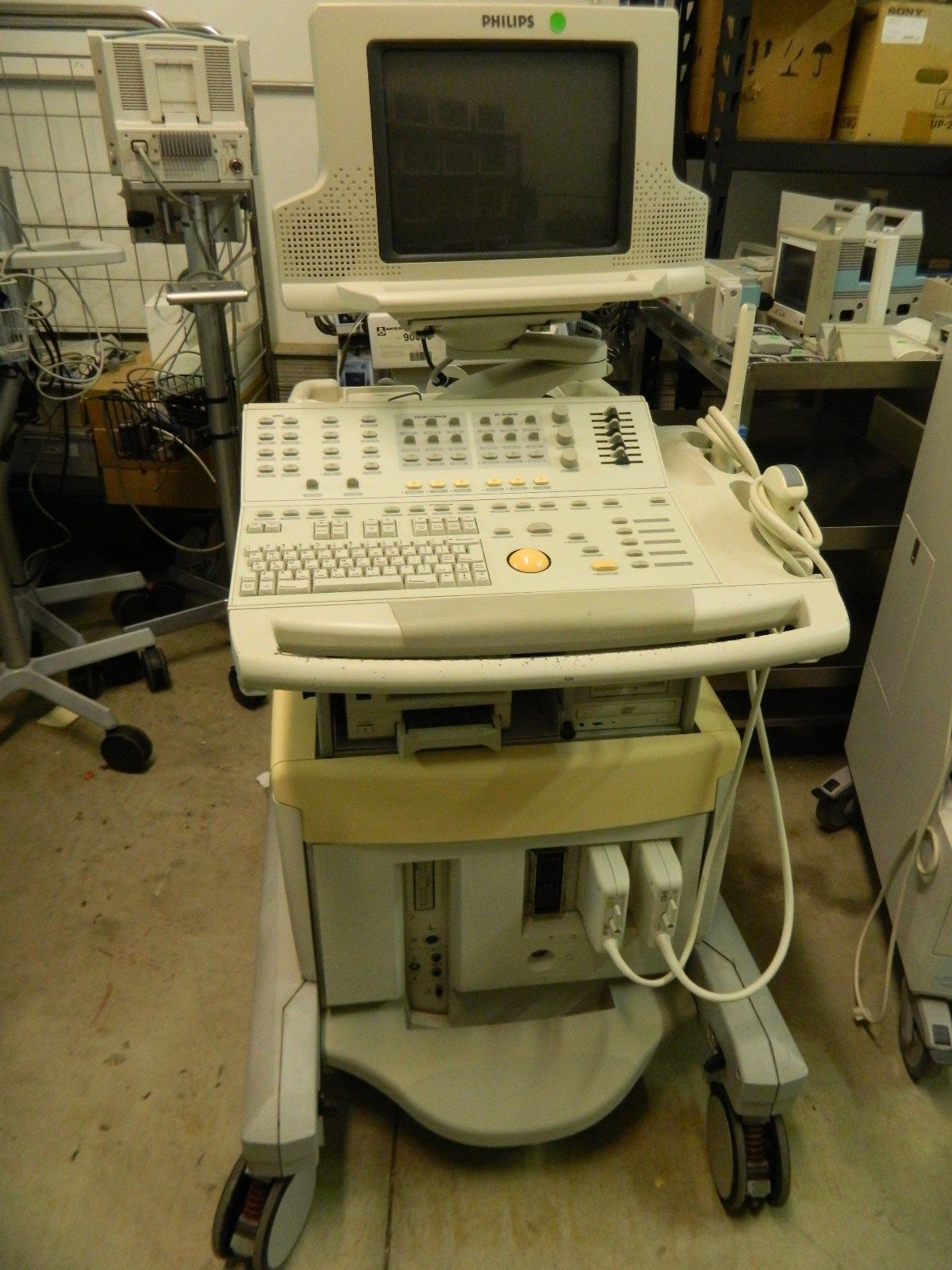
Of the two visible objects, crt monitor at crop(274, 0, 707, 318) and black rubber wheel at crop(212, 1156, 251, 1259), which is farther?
black rubber wheel at crop(212, 1156, 251, 1259)

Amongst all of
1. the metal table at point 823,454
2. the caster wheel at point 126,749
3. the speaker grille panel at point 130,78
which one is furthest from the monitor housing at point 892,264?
the caster wheel at point 126,749

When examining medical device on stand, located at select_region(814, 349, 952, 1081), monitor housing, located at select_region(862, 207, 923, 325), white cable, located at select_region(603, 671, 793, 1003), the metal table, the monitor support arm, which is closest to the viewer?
white cable, located at select_region(603, 671, 793, 1003)

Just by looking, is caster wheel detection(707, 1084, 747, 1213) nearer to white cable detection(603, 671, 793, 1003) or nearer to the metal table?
white cable detection(603, 671, 793, 1003)

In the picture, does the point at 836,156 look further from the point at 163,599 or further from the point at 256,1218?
the point at 256,1218

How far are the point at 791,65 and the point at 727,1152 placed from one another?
2.12m

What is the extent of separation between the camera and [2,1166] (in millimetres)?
1193

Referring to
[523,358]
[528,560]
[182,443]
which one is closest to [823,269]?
[523,358]

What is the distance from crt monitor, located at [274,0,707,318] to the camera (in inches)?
37.4

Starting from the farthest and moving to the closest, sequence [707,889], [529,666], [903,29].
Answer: [903,29] → [707,889] → [529,666]

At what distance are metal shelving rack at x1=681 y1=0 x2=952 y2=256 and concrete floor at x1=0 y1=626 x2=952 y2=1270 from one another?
1440mm

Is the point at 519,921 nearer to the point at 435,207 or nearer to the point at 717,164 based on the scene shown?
the point at 435,207

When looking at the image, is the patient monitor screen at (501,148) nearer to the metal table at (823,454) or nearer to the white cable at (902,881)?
the metal table at (823,454)

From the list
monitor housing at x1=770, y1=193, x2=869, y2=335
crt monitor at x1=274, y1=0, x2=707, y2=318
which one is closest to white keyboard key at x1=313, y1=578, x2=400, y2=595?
crt monitor at x1=274, y1=0, x2=707, y2=318

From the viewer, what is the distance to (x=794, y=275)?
68.9 inches
